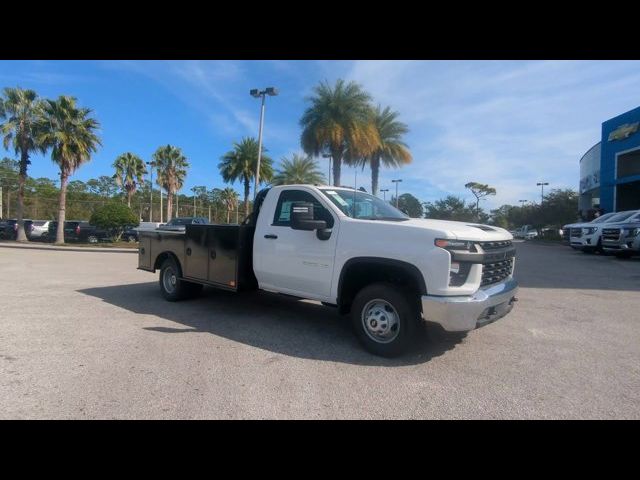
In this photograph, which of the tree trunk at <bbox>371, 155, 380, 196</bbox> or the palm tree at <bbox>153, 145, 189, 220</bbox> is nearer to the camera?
the tree trunk at <bbox>371, 155, 380, 196</bbox>

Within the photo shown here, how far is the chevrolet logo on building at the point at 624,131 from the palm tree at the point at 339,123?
789 inches

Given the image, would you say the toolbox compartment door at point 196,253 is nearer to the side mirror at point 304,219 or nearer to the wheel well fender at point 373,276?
the side mirror at point 304,219

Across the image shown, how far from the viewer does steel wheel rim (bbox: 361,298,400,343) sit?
421 cm

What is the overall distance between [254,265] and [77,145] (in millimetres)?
24648

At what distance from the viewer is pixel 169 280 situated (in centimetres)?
722

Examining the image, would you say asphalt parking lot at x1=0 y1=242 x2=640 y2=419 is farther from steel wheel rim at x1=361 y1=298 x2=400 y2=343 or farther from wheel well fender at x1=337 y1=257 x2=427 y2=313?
wheel well fender at x1=337 y1=257 x2=427 y2=313

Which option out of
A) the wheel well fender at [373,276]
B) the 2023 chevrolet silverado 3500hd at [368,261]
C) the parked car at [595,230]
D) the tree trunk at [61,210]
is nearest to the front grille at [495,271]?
the 2023 chevrolet silverado 3500hd at [368,261]

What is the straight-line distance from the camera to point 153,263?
7.49 meters

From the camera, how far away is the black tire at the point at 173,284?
6.90 meters

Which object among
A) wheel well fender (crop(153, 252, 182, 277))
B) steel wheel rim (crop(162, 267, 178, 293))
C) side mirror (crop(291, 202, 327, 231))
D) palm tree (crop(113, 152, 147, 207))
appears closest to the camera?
side mirror (crop(291, 202, 327, 231))

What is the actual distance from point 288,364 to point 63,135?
2650 cm

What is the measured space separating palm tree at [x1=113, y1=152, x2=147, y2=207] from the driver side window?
43.4 metres

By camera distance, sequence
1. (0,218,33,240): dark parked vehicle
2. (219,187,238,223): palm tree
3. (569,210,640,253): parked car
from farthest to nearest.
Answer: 1. (219,187,238,223): palm tree
2. (0,218,33,240): dark parked vehicle
3. (569,210,640,253): parked car

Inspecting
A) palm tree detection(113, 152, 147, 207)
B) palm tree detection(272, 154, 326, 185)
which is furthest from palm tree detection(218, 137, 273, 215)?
palm tree detection(113, 152, 147, 207)
